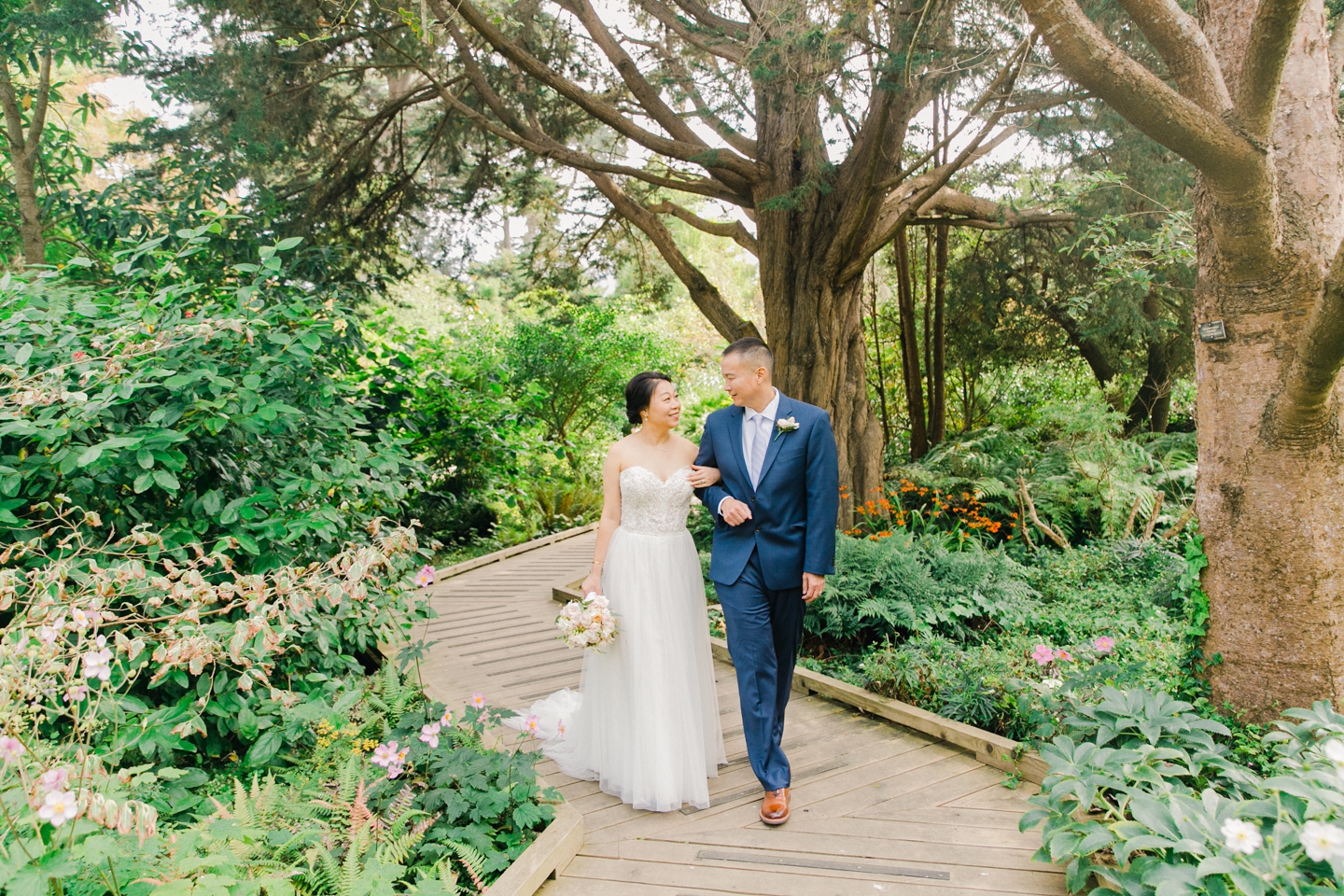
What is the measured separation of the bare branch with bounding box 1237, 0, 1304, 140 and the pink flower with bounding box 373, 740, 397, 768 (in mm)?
4066

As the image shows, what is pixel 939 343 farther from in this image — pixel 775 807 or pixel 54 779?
pixel 54 779

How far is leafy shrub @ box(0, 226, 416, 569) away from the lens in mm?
3365

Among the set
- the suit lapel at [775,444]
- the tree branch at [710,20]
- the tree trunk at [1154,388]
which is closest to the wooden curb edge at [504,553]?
the suit lapel at [775,444]

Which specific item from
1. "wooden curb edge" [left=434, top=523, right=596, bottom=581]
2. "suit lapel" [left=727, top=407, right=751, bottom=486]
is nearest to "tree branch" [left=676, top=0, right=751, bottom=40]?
"suit lapel" [left=727, top=407, right=751, bottom=486]

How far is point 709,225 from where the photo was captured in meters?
8.31

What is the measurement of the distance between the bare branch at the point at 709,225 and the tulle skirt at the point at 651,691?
Result: 5126 millimetres

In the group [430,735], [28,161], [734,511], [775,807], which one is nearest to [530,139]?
[28,161]

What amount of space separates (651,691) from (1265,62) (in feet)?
11.4

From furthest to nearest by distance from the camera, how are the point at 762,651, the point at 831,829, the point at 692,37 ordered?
the point at 692,37, the point at 762,651, the point at 831,829

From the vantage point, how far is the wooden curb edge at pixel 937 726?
364cm

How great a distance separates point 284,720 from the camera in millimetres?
3580

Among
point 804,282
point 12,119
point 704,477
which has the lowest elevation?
point 704,477

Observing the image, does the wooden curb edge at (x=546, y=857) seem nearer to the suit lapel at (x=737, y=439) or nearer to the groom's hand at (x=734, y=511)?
the groom's hand at (x=734, y=511)

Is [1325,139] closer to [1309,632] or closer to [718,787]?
[1309,632]
